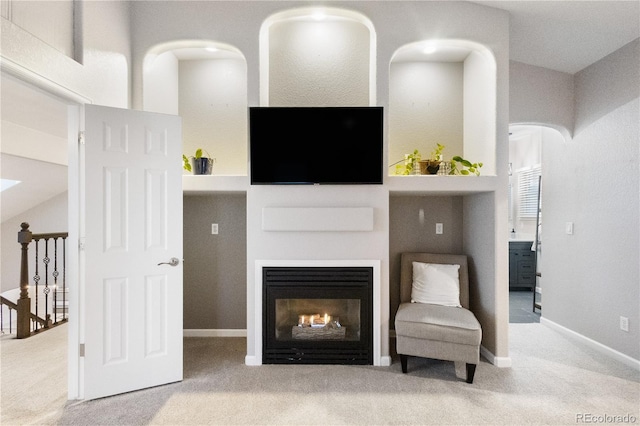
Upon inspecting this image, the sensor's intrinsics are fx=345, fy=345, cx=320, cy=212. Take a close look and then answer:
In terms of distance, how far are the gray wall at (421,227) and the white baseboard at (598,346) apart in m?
1.54

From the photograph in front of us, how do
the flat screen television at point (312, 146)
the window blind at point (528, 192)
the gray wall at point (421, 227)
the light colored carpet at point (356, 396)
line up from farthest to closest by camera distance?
the window blind at point (528, 192), the gray wall at point (421, 227), the flat screen television at point (312, 146), the light colored carpet at point (356, 396)

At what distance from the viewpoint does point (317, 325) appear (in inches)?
123

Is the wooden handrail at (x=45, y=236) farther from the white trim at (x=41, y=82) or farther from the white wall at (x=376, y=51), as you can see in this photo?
the white wall at (x=376, y=51)

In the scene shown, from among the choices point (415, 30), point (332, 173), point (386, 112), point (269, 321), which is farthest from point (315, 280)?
point (415, 30)

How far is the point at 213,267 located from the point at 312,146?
1.82 metres

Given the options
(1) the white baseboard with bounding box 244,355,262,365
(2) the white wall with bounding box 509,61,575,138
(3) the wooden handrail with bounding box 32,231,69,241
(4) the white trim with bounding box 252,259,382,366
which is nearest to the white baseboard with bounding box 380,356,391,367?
(4) the white trim with bounding box 252,259,382,366

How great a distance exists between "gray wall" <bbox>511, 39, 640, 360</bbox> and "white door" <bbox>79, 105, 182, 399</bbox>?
373cm

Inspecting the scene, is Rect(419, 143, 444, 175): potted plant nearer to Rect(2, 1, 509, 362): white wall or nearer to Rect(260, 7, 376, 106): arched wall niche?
Rect(2, 1, 509, 362): white wall

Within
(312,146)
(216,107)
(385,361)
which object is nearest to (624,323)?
(385,361)

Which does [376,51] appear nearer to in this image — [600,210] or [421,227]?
[421,227]

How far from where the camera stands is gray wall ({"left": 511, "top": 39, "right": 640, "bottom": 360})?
3.12 metres

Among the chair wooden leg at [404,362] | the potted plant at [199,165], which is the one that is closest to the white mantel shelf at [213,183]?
the potted plant at [199,165]

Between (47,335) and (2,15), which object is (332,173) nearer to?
(2,15)

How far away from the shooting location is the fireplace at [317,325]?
3062 mm
